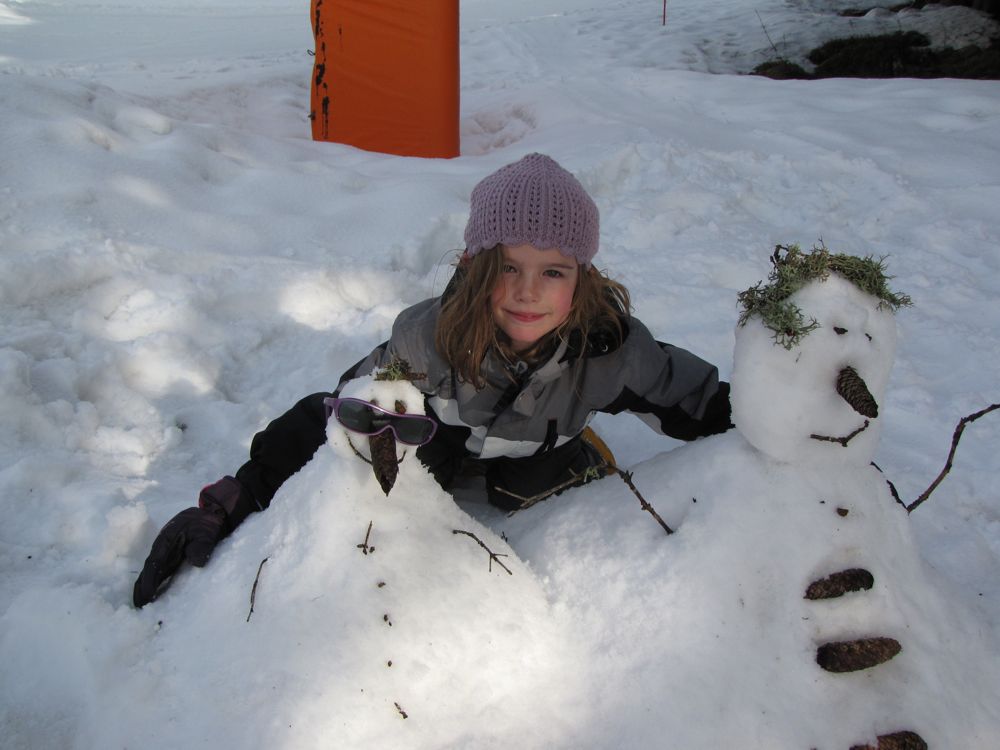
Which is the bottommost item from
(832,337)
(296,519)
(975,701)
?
(975,701)

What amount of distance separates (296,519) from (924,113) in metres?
5.03

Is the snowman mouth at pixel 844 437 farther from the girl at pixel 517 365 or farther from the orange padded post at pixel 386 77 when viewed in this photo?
the orange padded post at pixel 386 77

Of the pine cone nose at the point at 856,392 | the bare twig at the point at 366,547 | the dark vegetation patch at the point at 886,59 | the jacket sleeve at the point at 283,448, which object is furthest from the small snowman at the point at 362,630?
the dark vegetation patch at the point at 886,59

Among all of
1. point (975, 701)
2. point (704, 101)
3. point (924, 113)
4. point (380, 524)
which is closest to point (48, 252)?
point (380, 524)

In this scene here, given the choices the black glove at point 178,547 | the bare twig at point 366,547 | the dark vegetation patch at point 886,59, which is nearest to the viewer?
the bare twig at point 366,547

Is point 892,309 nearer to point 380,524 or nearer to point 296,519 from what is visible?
point 380,524

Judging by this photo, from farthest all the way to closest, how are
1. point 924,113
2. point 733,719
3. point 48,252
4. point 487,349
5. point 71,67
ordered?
point 71,67
point 924,113
point 48,252
point 487,349
point 733,719

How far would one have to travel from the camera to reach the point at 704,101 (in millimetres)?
5285

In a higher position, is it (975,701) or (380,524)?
(380,524)

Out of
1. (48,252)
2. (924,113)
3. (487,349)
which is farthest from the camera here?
Result: (924,113)

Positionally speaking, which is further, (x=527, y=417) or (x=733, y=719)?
(x=527, y=417)

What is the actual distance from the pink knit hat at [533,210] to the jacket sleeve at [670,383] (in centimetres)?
31

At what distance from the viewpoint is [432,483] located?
58.1 inches

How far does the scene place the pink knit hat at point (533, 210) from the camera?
5.51ft
